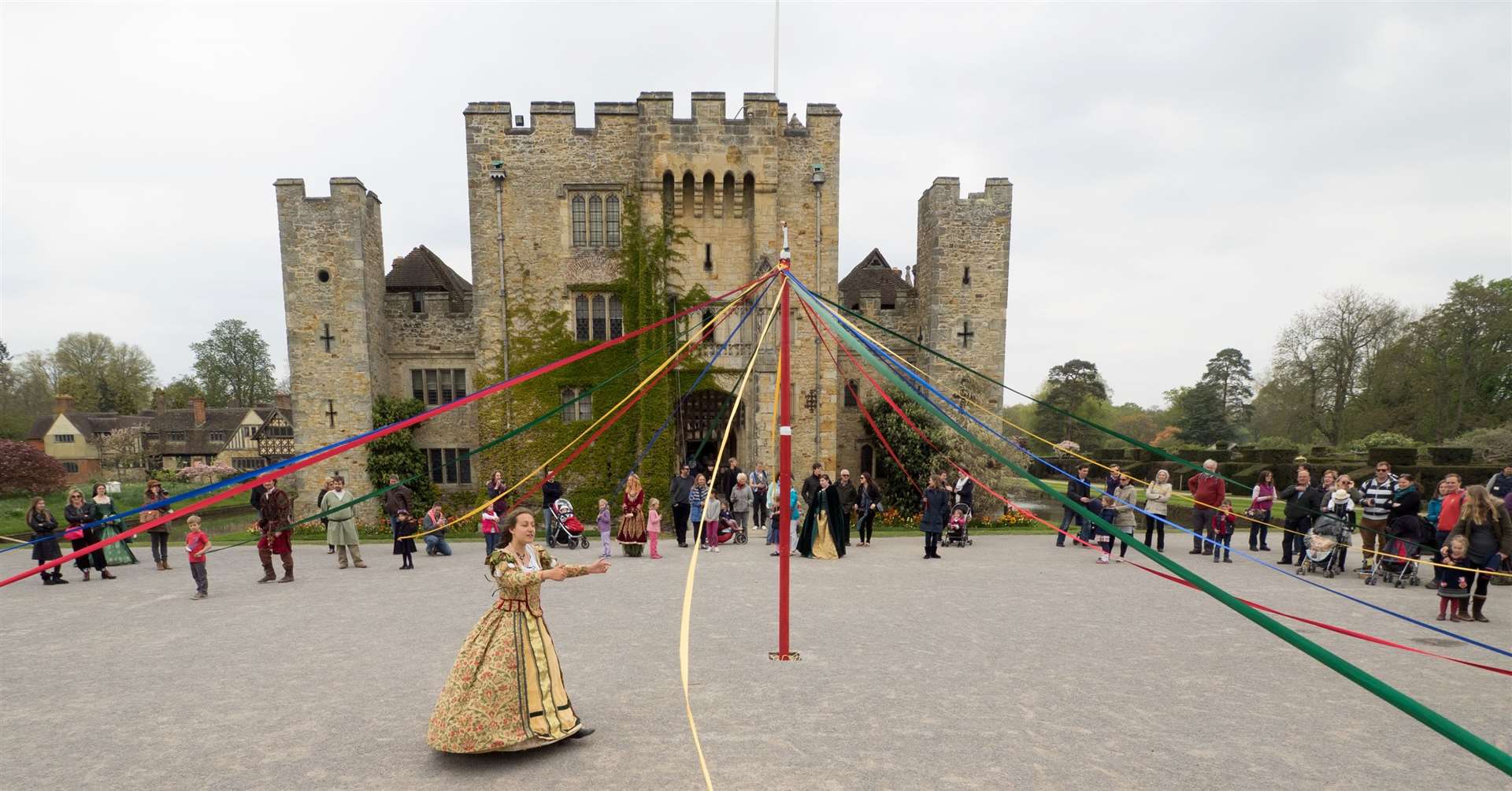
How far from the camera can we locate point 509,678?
5379mm

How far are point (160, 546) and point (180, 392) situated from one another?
5920 cm

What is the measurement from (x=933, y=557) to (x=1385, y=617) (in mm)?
7036

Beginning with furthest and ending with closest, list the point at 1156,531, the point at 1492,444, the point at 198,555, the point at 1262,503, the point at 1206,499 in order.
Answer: the point at 1492,444
the point at 1156,531
the point at 1206,499
the point at 1262,503
the point at 198,555

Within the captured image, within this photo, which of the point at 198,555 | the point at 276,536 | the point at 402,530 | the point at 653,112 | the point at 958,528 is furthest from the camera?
the point at 653,112

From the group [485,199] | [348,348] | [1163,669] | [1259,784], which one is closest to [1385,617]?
[1163,669]

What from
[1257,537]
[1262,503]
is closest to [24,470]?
[1262,503]

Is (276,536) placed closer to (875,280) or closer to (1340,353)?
(875,280)

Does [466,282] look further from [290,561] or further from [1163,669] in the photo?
[1163,669]

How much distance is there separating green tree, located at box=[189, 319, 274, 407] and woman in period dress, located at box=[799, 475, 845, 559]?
6387cm

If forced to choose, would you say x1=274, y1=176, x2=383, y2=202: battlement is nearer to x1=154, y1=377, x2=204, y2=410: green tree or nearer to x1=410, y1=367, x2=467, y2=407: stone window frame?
x1=410, y1=367, x2=467, y2=407: stone window frame

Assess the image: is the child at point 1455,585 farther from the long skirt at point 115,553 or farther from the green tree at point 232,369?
the green tree at point 232,369

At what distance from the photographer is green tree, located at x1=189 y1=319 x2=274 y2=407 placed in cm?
5772

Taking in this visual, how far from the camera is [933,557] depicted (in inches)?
553

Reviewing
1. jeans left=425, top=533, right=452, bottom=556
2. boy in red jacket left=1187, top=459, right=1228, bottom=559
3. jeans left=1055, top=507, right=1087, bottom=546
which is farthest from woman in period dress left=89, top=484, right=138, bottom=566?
boy in red jacket left=1187, top=459, right=1228, bottom=559
